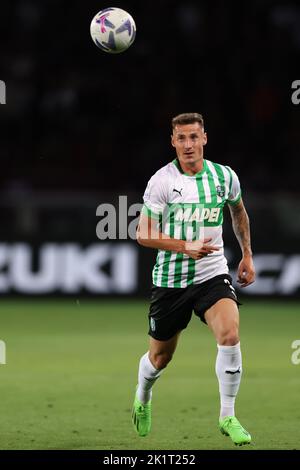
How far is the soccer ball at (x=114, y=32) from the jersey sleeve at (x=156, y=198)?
4.49 ft

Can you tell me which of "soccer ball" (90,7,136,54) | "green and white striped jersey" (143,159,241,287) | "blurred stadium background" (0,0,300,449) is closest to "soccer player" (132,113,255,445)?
"green and white striped jersey" (143,159,241,287)

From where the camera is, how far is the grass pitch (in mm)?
6535

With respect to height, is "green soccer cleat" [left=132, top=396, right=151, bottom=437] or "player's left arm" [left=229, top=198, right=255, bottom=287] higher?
"player's left arm" [left=229, top=198, right=255, bottom=287]

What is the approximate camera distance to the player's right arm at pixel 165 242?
606cm

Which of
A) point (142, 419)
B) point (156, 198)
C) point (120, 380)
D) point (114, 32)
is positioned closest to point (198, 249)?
point (156, 198)

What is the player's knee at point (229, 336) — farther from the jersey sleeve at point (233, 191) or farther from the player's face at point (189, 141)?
the player's face at point (189, 141)

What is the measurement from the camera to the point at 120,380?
9.06 metres

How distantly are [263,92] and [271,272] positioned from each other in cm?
397

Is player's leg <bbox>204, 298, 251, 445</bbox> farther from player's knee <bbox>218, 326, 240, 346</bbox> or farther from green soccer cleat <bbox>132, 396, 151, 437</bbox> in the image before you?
green soccer cleat <bbox>132, 396, 151, 437</bbox>

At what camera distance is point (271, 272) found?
1471 cm

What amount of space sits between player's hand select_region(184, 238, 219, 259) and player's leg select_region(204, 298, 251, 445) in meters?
0.41

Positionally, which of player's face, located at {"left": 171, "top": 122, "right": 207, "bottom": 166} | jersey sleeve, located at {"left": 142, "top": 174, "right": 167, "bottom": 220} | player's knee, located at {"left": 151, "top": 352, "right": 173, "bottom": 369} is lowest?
player's knee, located at {"left": 151, "top": 352, "right": 173, "bottom": 369}

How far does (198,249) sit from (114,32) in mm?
2160

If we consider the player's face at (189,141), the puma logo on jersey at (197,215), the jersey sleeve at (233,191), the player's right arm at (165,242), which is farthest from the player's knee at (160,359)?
the player's face at (189,141)
